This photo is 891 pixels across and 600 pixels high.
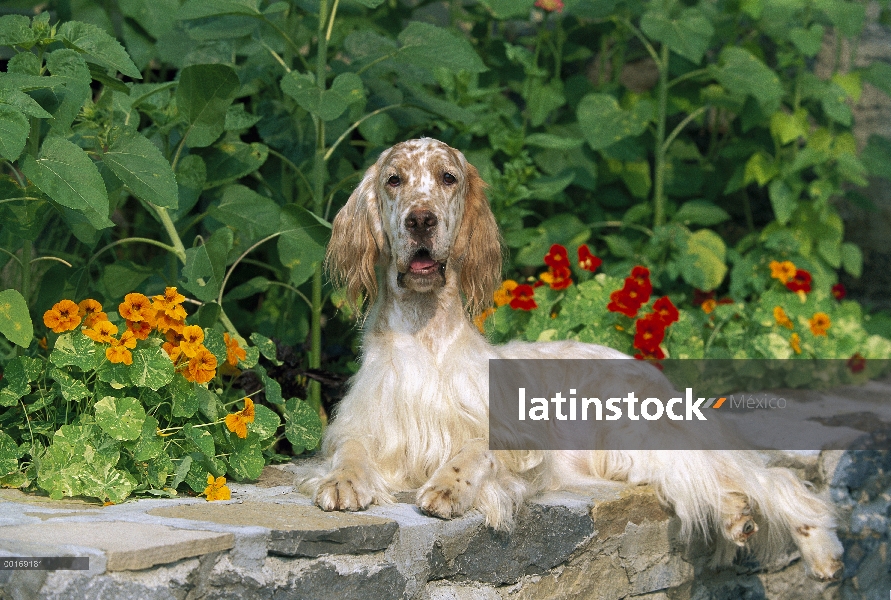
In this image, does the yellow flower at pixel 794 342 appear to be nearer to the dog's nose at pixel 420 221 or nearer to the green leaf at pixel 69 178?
the dog's nose at pixel 420 221

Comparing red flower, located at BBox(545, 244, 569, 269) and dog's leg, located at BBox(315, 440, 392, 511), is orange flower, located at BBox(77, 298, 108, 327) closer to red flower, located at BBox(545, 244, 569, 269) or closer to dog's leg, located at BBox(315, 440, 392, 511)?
dog's leg, located at BBox(315, 440, 392, 511)

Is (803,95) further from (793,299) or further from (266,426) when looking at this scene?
(266,426)

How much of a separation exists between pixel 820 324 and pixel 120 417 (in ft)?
10.2

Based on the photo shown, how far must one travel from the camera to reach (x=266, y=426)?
286 centimetres

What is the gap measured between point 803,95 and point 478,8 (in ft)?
5.52

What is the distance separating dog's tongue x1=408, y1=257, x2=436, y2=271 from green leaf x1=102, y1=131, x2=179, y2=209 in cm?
66

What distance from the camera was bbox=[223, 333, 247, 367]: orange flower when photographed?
9.75ft

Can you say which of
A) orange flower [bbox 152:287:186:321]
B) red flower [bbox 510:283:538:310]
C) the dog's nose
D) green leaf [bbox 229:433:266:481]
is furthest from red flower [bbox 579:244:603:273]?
orange flower [bbox 152:287:186:321]

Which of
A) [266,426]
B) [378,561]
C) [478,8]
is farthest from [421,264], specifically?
[478,8]

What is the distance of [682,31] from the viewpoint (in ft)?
14.5

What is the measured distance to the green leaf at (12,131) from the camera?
2.41m

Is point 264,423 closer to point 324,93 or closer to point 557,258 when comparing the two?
point 324,93

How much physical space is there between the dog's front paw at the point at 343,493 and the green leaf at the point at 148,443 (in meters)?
0.43

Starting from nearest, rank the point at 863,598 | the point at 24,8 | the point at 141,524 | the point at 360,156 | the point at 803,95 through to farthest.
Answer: the point at 141,524 < the point at 863,598 < the point at 360,156 < the point at 24,8 < the point at 803,95
